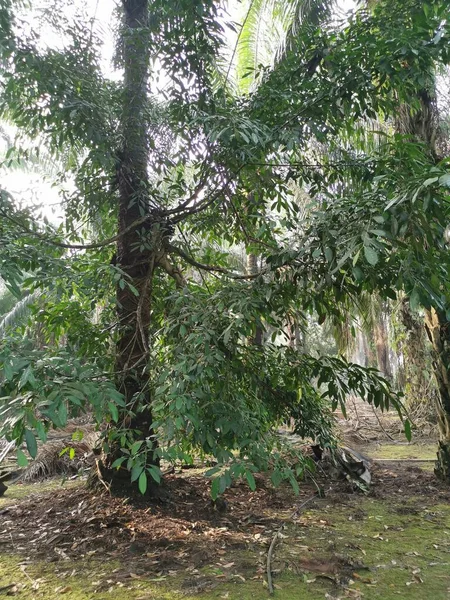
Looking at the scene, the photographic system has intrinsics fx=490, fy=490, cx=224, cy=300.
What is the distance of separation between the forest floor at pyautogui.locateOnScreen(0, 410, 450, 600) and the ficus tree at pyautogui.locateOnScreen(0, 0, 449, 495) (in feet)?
1.58

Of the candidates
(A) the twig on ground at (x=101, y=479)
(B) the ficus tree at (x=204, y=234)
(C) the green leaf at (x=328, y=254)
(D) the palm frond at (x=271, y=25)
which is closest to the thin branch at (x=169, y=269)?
(B) the ficus tree at (x=204, y=234)

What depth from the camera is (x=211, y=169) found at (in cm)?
364

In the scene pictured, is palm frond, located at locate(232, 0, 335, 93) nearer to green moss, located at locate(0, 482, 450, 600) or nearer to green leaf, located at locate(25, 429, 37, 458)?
green moss, located at locate(0, 482, 450, 600)

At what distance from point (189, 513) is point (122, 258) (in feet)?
7.05

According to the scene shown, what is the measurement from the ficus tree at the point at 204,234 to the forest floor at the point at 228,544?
18.9 inches

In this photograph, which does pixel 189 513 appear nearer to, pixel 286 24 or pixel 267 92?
pixel 267 92

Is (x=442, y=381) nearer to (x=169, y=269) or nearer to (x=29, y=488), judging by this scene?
(x=169, y=269)

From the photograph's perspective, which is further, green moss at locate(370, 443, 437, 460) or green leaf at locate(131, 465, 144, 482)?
green moss at locate(370, 443, 437, 460)

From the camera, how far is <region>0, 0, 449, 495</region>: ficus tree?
6.71 feet

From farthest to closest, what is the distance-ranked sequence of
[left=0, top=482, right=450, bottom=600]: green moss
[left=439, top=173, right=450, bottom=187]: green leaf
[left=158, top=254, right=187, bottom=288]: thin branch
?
[left=158, top=254, right=187, bottom=288]: thin branch → [left=0, top=482, right=450, bottom=600]: green moss → [left=439, top=173, right=450, bottom=187]: green leaf

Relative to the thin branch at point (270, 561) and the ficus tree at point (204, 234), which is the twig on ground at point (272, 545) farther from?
the ficus tree at point (204, 234)

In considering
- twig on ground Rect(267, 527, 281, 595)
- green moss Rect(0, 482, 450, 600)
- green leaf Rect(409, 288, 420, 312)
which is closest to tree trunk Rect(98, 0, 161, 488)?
green moss Rect(0, 482, 450, 600)

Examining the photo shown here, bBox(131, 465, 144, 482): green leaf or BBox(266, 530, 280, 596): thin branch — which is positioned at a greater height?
BBox(131, 465, 144, 482): green leaf

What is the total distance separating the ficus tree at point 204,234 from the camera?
2045 mm
